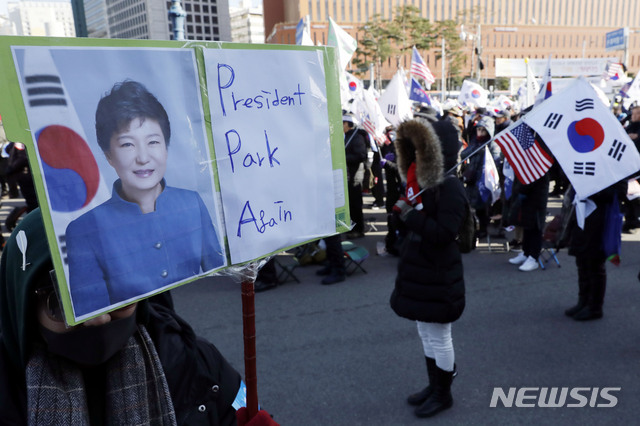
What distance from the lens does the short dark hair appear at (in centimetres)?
102

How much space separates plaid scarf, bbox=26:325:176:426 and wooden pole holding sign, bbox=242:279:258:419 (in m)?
0.22

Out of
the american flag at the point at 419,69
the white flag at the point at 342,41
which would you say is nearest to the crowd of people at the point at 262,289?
the white flag at the point at 342,41

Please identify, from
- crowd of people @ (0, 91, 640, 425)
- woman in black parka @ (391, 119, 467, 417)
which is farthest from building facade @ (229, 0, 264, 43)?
woman in black parka @ (391, 119, 467, 417)

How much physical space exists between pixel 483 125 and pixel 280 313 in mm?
4322

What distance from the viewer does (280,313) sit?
201 inches

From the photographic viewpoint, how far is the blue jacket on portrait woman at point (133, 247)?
101cm

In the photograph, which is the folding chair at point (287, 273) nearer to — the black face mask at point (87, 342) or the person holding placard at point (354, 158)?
the person holding placard at point (354, 158)

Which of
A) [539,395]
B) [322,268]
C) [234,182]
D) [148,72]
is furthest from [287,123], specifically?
[322,268]

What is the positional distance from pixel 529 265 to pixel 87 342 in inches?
231

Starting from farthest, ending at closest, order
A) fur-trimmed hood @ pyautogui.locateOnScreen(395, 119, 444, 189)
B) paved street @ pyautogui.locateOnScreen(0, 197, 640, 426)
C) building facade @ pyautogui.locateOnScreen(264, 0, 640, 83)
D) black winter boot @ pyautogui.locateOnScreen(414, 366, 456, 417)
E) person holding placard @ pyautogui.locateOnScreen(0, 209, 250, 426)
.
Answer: building facade @ pyautogui.locateOnScreen(264, 0, 640, 83), paved street @ pyautogui.locateOnScreen(0, 197, 640, 426), black winter boot @ pyautogui.locateOnScreen(414, 366, 456, 417), fur-trimmed hood @ pyautogui.locateOnScreen(395, 119, 444, 189), person holding placard @ pyautogui.locateOnScreen(0, 209, 250, 426)

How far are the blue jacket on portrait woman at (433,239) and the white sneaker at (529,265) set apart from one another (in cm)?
331

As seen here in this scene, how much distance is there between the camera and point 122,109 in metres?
1.05

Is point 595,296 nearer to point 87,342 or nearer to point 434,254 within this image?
point 434,254

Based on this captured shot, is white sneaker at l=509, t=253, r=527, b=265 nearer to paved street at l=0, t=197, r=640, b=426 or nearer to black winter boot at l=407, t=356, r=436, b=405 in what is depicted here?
paved street at l=0, t=197, r=640, b=426
